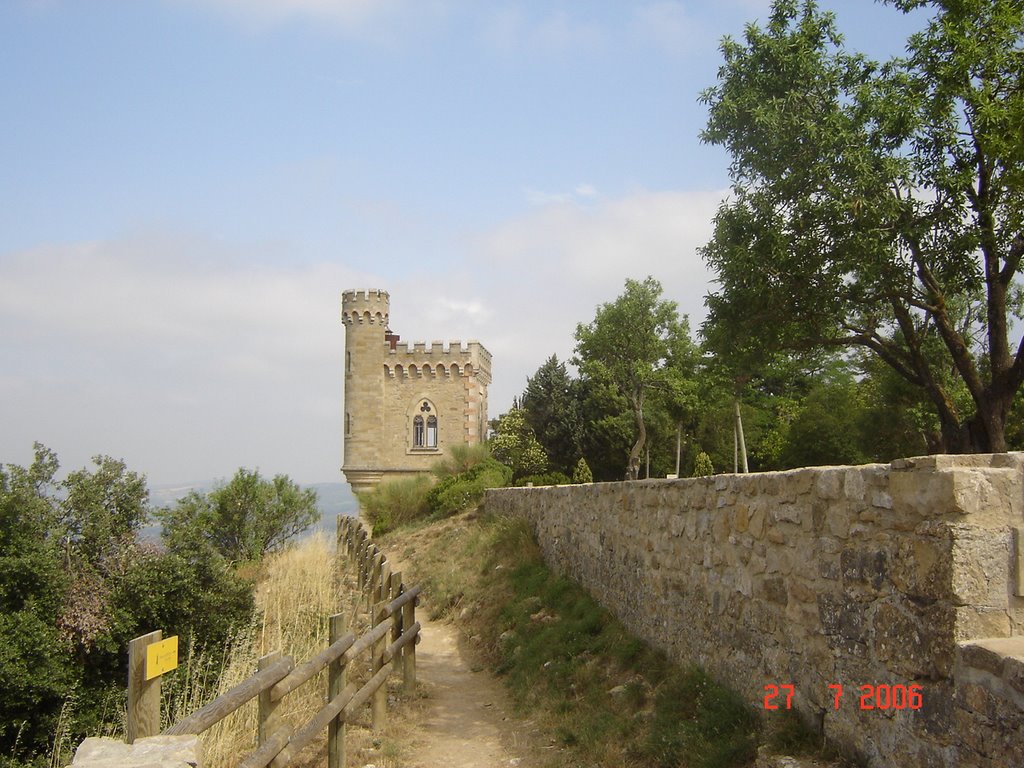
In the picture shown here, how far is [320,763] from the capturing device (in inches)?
256

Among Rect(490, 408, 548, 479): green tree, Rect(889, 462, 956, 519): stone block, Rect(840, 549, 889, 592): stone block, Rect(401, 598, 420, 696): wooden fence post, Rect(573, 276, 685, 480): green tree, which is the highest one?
Rect(573, 276, 685, 480): green tree

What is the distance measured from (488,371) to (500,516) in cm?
2915

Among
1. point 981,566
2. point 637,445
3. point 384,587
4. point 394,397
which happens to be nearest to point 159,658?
point 981,566

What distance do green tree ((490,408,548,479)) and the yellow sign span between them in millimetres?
31425

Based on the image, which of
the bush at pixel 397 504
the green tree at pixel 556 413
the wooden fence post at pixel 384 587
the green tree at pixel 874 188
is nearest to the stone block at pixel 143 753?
the wooden fence post at pixel 384 587

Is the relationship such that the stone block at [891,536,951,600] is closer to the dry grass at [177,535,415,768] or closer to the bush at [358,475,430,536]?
the dry grass at [177,535,415,768]

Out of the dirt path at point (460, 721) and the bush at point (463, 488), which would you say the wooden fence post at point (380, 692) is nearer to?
the dirt path at point (460, 721)

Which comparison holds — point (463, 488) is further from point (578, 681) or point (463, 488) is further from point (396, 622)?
point (578, 681)

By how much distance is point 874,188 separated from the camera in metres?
13.8

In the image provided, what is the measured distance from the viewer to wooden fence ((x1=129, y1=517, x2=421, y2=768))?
4172mm

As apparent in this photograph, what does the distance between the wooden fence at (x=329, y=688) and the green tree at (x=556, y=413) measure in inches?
1170

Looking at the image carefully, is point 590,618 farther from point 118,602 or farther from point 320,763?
point 118,602

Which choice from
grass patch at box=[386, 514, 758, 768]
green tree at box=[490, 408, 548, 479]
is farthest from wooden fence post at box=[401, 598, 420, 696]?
green tree at box=[490, 408, 548, 479]

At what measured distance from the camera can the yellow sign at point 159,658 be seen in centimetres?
414
